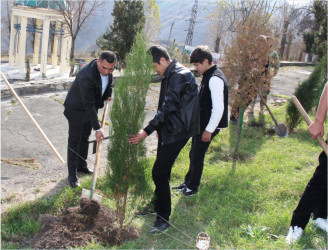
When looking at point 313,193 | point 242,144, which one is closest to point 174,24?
point 242,144

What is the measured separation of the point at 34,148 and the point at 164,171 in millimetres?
3474

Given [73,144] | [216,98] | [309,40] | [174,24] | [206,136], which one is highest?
[174,24]

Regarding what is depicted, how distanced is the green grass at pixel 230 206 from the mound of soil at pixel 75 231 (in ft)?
0.40

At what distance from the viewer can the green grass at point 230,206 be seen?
3.23 meters

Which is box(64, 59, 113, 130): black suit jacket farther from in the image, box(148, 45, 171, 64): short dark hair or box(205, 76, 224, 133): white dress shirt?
box(205, 76, 224, 133): white dress shirt

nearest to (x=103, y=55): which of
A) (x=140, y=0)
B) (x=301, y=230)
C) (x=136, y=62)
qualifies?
(x=136, y=62)

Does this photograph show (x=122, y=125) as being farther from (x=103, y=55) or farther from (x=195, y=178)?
(x=195, y=178)

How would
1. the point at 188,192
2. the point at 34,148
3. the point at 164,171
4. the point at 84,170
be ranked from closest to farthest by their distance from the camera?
the point at 164,171, the point at 188,192, the point at 84,170, the point at 34,148

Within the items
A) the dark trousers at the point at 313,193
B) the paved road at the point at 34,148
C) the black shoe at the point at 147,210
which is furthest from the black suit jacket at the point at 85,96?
the dark trousers at the point at 313,193

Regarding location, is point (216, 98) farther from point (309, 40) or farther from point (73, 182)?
point (309, 40)

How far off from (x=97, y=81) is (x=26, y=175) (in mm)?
1888

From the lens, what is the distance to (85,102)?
151 inches

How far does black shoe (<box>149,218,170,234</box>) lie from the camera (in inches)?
131

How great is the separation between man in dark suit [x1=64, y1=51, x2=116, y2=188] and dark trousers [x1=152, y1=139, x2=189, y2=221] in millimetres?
918
